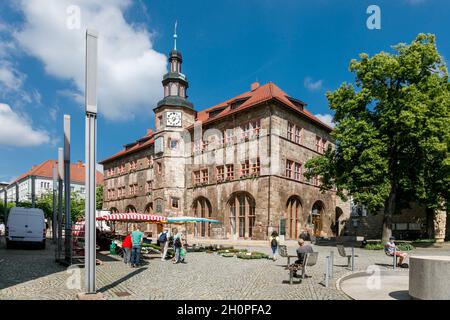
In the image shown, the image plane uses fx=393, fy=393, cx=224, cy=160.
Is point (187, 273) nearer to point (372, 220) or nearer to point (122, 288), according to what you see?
point (122, 288)

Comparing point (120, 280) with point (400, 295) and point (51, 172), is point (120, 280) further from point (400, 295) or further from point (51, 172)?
point (51, 172)

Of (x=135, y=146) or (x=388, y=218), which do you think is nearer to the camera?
(x=388, y=218)

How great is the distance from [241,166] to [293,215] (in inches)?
256

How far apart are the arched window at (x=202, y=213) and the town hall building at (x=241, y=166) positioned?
10 cm

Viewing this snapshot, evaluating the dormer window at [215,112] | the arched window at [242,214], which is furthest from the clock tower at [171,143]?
the arched window at [242,214]

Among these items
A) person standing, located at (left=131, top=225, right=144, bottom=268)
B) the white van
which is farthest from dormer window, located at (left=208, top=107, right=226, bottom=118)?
person standing, located at (left=131, top=225, right=144, bottom=268)

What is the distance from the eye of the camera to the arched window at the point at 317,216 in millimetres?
38875

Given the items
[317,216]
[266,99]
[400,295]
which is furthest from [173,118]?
[400,295]

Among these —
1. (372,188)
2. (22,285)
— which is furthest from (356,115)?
(22,285)

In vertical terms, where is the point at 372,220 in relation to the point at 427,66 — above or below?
below

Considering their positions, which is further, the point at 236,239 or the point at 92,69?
the point at 236,239

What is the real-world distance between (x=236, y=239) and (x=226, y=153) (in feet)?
26.7

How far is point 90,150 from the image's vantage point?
29.1 ft

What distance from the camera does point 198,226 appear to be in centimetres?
4044
